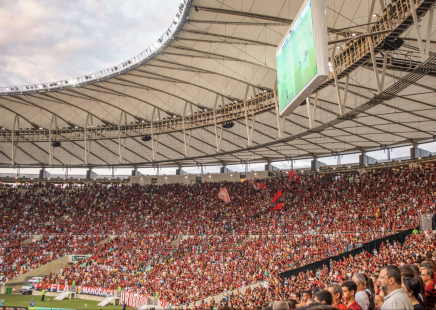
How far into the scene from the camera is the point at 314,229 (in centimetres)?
3472

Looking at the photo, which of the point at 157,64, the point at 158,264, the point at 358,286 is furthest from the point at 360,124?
the point at 358,286

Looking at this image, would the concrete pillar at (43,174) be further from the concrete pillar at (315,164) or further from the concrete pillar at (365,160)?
the concrete pillar at (365,160)

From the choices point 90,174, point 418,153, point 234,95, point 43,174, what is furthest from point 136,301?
point 43,174

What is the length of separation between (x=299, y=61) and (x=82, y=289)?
31.2m

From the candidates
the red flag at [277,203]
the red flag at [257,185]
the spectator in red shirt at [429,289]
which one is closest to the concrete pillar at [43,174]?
the red flag at [257,185]

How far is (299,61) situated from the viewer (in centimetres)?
1288

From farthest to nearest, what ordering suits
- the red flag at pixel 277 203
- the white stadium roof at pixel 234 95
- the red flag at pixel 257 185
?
1. the red flag at pixel 257 185
2. the red flag at pixel 277 203
3. the white stadium roof at pixel 234 95

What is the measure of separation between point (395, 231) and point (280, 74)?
15.7 metres

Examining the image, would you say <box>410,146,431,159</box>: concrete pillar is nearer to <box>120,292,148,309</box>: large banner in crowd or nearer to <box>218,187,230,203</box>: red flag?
<box>218,187,230,203</box>: red flag

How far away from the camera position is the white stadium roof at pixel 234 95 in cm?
2308

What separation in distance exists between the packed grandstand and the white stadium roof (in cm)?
565

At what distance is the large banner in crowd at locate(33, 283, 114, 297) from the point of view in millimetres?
33594

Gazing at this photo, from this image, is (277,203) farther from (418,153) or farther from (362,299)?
(362,299)

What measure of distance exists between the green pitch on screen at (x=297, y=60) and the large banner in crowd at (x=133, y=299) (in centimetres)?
2077
